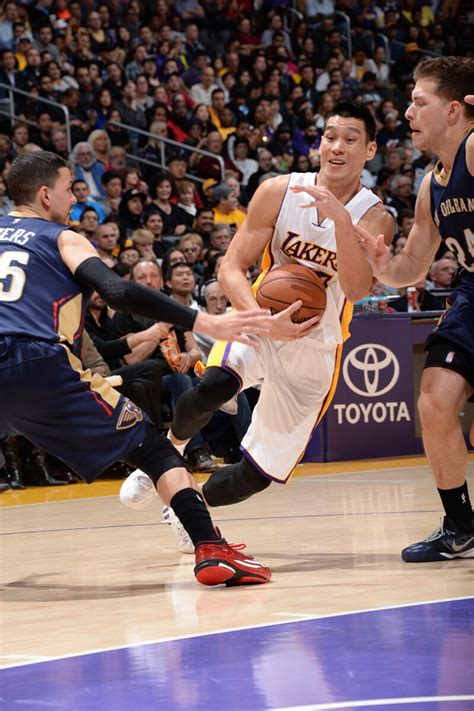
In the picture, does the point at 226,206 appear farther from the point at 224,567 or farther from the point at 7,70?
the point at 224,567

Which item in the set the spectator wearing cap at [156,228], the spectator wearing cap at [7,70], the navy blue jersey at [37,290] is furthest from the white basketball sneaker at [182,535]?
the spectator wearing cap at [7,70]

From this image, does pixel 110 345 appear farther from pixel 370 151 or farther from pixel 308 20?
pixel 308 20

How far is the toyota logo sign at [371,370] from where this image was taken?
9.43 m

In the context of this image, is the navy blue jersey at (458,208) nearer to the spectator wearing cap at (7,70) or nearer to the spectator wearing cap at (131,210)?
the spectator wearing cap at (131,210)

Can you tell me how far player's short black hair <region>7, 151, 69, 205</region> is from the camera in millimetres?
4809

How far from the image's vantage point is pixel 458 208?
488 cm

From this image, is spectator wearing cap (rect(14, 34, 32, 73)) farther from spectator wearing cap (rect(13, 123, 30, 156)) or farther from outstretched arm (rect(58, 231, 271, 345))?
outstretched arm (rect(58, 231, 271, 345))

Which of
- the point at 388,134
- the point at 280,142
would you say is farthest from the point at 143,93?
the point at 388,134

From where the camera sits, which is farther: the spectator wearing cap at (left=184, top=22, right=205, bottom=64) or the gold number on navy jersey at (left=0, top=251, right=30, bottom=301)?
the spectator wearing cap at (left=184, top=22, right=205, bottom=64)

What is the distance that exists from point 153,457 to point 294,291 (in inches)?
39.4

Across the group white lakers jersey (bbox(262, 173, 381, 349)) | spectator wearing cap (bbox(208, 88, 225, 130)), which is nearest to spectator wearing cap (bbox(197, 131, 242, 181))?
spectator wearing cap (bbox(208, 88, 225, 130))

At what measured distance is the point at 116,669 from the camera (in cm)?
327

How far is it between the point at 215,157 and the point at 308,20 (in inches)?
219

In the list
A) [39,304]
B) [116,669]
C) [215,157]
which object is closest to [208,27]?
[215,157]
